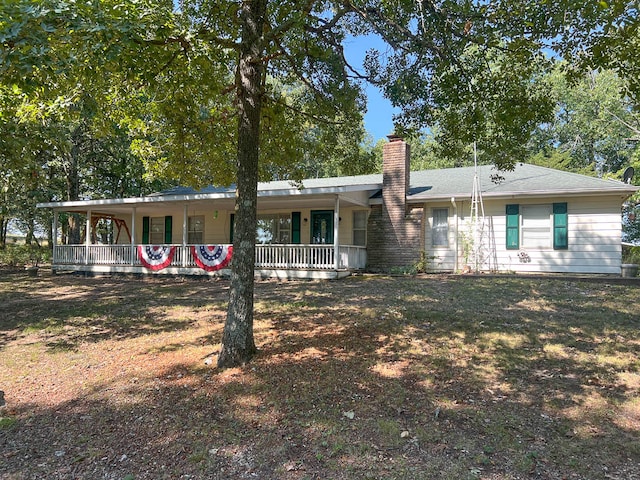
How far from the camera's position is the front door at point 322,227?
1602 centimetres

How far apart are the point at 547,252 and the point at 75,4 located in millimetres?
13525

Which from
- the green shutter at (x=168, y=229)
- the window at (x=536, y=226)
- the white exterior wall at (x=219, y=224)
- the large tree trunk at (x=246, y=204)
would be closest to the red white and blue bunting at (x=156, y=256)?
the white exterior wall at (x=219, y=224)

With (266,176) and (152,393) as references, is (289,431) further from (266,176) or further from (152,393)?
(266,176)

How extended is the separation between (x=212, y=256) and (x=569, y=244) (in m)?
11.4

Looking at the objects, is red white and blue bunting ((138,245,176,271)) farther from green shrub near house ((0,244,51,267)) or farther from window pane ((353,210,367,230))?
green shrub near house ((0,244,51,267))

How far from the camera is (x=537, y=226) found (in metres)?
13.6

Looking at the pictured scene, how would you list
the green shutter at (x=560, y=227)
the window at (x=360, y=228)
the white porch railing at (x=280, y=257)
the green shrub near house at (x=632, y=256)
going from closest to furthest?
the green shutter at (x=560, y=227), the white porch railing at (x=280, y=257), the window at (x=360, y=228), the green shrub near house at (x=632, y=256)

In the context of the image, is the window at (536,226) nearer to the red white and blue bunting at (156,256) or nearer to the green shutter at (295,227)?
the green shutter at (295,227)

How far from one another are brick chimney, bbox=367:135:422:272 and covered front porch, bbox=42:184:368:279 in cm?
58

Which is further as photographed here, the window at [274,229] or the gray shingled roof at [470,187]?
the window at [274,229]

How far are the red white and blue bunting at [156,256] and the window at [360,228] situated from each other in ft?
22.1

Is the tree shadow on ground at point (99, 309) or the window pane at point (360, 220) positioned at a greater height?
the window pane at point (360, 220)

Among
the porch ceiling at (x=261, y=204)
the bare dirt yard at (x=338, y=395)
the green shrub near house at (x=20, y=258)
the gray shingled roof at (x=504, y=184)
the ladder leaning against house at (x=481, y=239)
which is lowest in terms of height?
the bare dirt yard at (x=338, y=395)

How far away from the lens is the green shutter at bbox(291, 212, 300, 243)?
16.6 m
